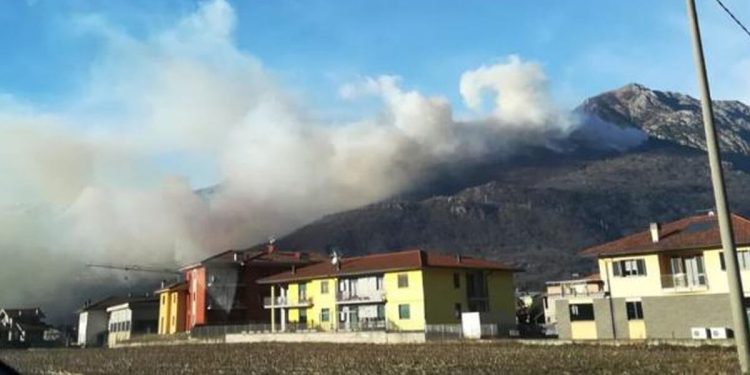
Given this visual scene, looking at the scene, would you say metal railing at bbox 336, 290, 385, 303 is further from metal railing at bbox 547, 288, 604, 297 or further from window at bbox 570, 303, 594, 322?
window at bbox 570, 303, 594, 322

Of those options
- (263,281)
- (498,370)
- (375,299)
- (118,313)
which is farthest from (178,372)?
(118,313)

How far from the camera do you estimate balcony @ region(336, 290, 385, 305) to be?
272 feet

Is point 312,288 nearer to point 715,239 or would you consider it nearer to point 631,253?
point 631,253

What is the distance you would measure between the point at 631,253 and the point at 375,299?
33.3 m

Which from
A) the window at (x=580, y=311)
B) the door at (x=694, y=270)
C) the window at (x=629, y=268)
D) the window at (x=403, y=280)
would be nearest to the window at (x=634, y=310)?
the window at (x=629, y=268)

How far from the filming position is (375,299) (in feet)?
272

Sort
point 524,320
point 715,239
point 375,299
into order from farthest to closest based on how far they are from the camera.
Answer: point 524,320, point 375,299, point 715,239

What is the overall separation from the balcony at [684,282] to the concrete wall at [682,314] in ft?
2.06

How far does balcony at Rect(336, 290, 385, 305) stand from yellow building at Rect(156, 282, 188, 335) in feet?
130

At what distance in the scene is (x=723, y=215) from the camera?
50.5ft

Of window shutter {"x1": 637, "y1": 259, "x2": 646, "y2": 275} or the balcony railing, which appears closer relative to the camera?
window shutter {"x1": 637, "y1": 259, "x2": 646, "y2": 275}

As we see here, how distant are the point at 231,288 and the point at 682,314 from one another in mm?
69703

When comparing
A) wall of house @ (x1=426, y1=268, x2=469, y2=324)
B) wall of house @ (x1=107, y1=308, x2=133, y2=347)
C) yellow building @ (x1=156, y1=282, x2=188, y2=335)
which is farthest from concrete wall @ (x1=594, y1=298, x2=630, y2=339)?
wall of house @ (x1=107, y1=308, x2=133, y2=347)

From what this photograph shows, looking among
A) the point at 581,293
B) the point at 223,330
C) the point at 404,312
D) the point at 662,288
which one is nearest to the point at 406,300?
the point at 404,312
